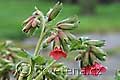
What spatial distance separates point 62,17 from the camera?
23.0m

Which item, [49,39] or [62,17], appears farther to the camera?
[62,17]

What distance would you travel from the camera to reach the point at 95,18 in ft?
81.6

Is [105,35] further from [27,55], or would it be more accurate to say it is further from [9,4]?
[27,55]

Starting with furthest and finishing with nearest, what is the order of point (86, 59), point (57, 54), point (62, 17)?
1. point (62, 17)
2. point (86, 59)
3. point (57, 54)

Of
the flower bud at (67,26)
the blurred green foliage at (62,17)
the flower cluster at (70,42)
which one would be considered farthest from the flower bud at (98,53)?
the blurred green foliage at (62,17)

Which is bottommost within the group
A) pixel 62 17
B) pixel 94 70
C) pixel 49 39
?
pixel 94 70

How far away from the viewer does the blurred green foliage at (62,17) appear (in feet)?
63.8

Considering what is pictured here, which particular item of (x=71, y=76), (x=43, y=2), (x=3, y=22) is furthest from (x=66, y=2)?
(x=71, y=76)

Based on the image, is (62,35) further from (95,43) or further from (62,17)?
(62,17)

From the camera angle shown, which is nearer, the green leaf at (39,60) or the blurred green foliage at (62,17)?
the green leaf at (39,60)

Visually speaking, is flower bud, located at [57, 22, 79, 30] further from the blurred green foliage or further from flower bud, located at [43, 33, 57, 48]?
the blurred green foliage

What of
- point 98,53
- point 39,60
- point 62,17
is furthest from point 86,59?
point 62,17

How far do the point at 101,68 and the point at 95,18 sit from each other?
2326 cm

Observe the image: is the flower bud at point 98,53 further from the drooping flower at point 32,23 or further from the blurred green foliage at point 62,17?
the blurred green foliage at point 62,17
